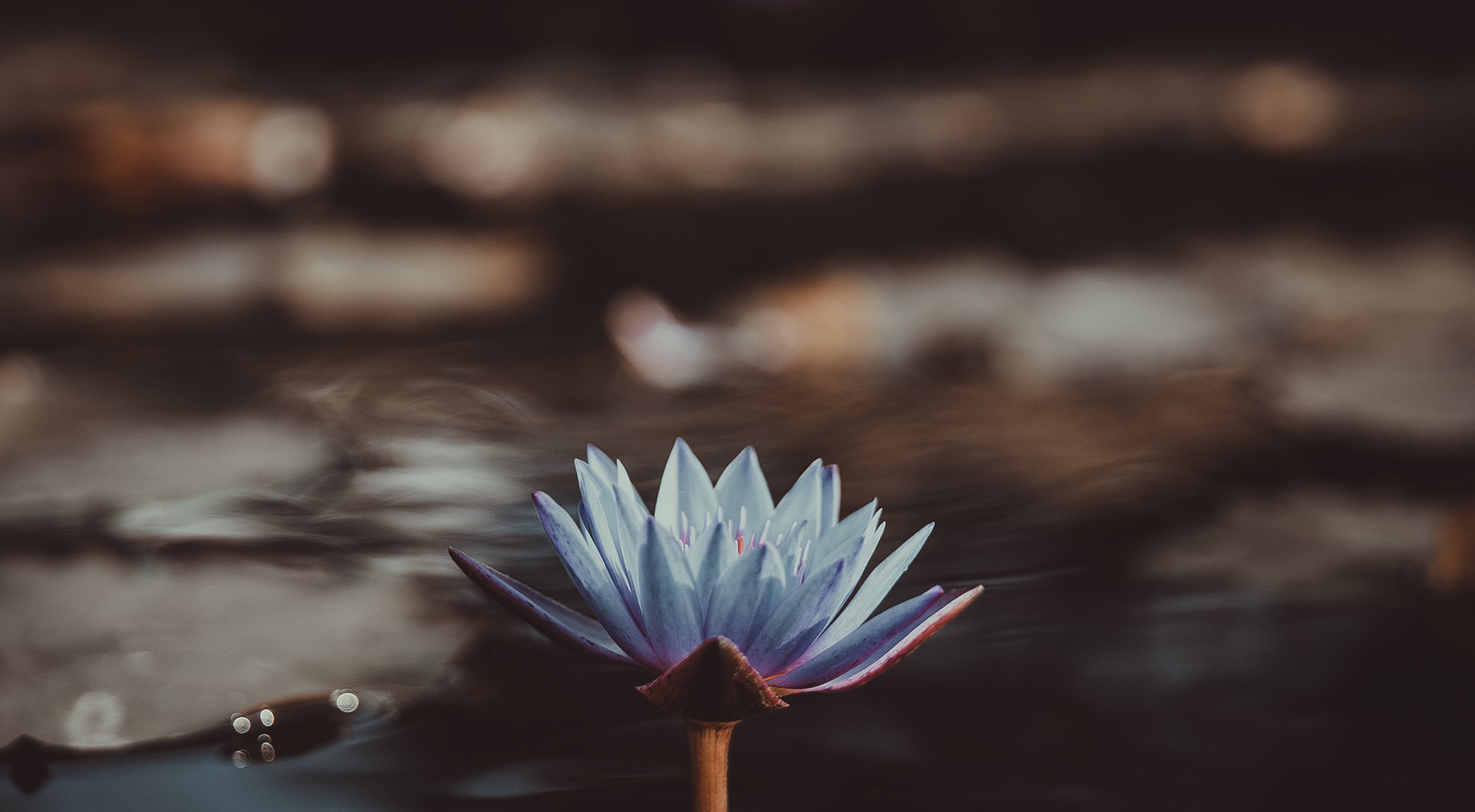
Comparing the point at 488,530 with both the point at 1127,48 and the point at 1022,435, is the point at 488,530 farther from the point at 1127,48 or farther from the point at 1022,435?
the point at 1127,48

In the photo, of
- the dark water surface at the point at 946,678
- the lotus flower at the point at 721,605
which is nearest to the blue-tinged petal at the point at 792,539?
the lotus flower at the point at 721,605

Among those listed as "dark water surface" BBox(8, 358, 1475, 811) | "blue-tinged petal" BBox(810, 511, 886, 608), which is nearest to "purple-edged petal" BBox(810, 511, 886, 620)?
"blue-tinged petal" BBox(810, 511, 886, 608)

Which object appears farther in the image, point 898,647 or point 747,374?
point 747,374

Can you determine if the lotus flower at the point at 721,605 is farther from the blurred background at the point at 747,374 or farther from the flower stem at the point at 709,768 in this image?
the blurred background at the point at 747,374

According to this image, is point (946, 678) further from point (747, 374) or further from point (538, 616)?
point (747, 374)

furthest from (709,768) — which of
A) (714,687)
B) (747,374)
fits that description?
(747,374)

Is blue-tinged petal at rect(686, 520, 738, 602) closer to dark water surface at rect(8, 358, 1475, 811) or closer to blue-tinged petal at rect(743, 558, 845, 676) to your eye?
blue-tinged petal at rect(743, 558, 845, 676)

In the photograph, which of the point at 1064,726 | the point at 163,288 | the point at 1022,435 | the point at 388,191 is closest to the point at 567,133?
the point at 388,191
